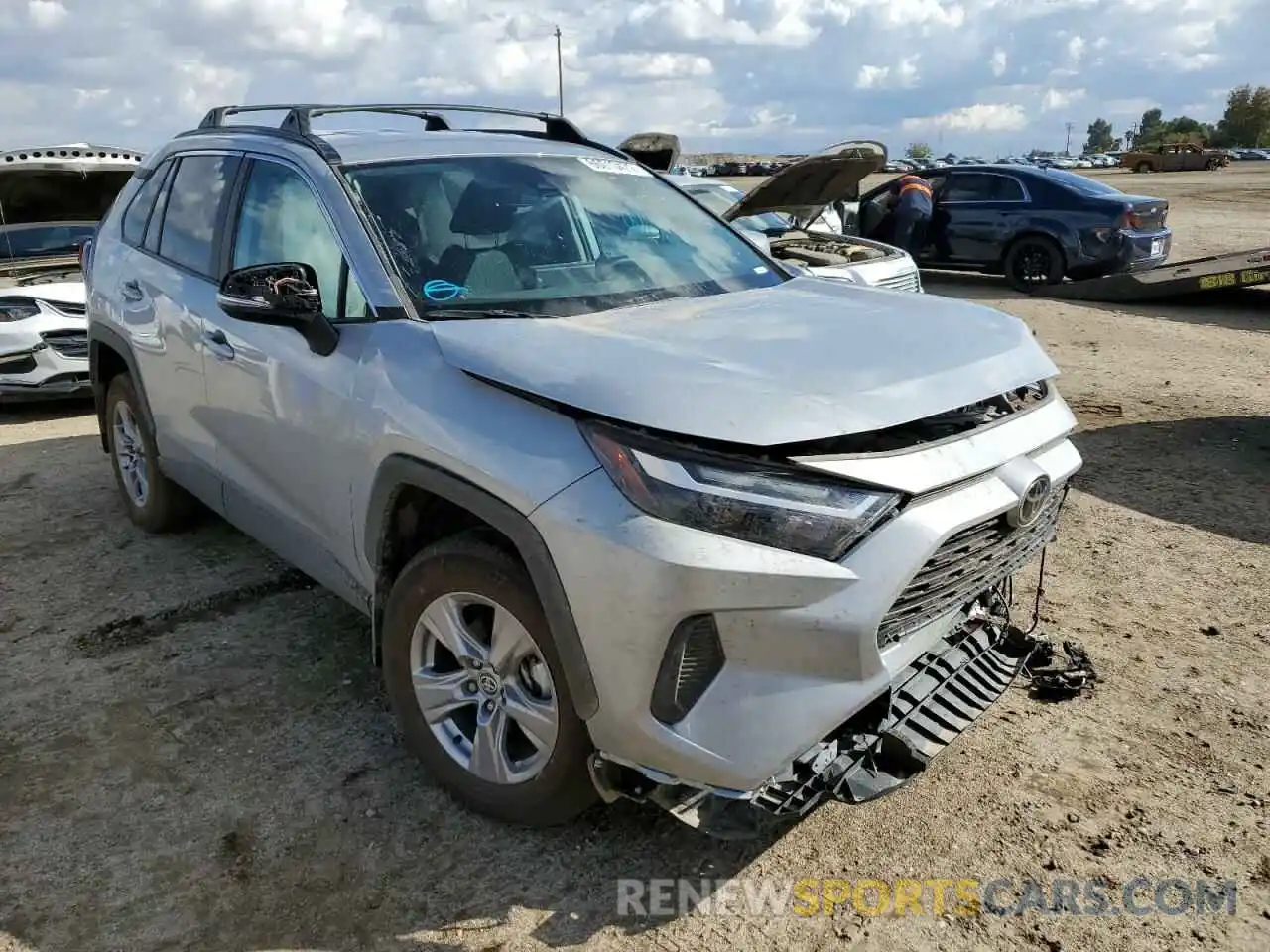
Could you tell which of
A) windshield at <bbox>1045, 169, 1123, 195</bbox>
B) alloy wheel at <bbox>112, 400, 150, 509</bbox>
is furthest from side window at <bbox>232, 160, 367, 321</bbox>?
windshield at <bbox>1045, 169, 1123, 195</bbox>

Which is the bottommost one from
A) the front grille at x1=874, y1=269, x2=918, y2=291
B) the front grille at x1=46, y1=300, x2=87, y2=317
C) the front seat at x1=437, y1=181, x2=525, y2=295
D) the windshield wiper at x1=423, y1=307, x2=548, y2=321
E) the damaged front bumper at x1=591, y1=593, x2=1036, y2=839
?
the damaged front bumper at x1=591, y1=593, x2=1036, y2=839

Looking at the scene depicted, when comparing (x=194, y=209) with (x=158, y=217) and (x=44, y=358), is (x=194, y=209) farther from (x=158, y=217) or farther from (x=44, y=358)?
(x=44, y=358)

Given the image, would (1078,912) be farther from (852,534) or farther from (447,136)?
(447,136)

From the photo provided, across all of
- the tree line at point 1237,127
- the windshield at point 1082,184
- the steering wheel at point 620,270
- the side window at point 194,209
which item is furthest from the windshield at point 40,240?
the tree line at point 1237,127

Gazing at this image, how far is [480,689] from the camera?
283cm

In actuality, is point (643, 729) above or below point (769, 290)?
below

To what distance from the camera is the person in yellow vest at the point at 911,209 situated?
13203 millimetres

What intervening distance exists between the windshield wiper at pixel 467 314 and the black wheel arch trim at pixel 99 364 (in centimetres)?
224

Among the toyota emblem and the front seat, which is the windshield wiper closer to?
the front seat

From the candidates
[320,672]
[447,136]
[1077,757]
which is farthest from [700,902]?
[447,136]

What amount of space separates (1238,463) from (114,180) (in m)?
8.49

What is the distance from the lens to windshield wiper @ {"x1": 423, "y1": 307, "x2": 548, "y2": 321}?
9.66 feet

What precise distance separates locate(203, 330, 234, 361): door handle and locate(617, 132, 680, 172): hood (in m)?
5.62

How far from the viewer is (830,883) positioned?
106 inches
